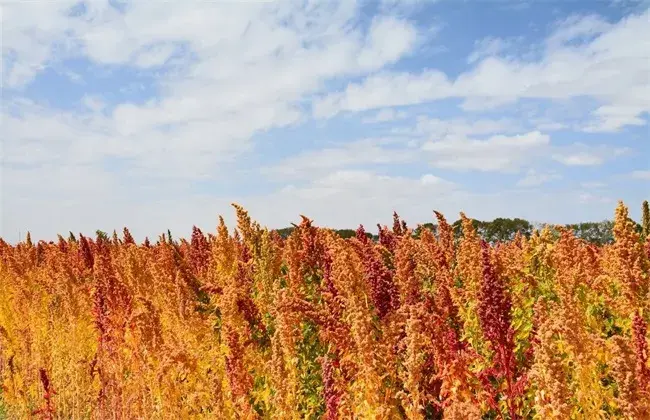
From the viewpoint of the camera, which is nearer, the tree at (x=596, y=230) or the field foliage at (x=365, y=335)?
the field foliage at (x=365, y=335)

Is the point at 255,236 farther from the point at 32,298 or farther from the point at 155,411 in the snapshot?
the point at 32,298

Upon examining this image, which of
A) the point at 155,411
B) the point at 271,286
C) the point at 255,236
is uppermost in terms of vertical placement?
the point at 255,236

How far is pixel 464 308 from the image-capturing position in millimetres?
4766

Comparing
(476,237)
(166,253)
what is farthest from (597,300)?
(166,253)

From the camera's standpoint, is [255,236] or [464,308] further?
[255,236]

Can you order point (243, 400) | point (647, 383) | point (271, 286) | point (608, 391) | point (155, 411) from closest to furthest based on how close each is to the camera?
point (647, 383) → point (608, 391) → point (243, 400) → point (271, 286) → point (155, 411)

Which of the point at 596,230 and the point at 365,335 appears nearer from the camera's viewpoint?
the point at 365,335

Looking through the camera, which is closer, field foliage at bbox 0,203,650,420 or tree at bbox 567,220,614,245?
field foliage at bbox 0,203,650,420

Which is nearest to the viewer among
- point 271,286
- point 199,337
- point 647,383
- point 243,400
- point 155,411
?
point 647,383

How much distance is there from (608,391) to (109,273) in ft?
20.5

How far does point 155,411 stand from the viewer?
6.08m

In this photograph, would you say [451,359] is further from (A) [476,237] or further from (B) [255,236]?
(B) [255,236]

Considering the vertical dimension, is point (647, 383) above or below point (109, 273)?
below

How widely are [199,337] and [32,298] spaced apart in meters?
5.26
